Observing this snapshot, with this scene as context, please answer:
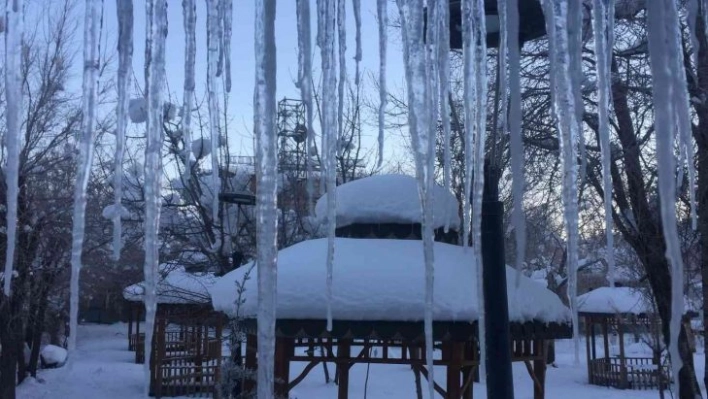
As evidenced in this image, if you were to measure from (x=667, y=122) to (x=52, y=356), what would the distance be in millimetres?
26246

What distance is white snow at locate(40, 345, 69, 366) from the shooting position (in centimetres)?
2466

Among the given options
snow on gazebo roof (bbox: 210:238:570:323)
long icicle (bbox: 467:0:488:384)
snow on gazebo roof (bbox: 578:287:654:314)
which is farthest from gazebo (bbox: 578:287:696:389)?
long icicle (bbox: 467:0:488:384)

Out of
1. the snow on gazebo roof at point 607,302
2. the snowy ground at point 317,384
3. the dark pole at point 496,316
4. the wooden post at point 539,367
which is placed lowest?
the snowy ground at point 317,384

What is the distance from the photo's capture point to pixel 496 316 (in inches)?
161

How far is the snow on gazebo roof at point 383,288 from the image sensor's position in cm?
634

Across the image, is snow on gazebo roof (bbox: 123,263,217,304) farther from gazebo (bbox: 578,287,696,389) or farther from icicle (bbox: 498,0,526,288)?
icicle (bbox: 498,0,526,288)

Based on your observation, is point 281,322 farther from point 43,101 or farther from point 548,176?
point 43,101

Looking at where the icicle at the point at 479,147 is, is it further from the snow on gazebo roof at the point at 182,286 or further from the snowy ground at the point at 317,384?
the snowy ground at the point at 317,384

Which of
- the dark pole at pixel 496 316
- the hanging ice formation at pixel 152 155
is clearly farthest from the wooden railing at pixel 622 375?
the hanging ice formation at pixel 152 155

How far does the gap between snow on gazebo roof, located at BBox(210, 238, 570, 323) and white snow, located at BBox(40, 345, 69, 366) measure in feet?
65.6

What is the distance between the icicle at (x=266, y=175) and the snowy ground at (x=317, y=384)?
14738 millimetres

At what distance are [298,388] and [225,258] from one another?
701cm

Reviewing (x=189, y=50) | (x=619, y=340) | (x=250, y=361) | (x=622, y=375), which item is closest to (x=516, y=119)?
(x=189, y=50)

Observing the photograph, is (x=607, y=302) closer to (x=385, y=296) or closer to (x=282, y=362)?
(x=282, y=362)
